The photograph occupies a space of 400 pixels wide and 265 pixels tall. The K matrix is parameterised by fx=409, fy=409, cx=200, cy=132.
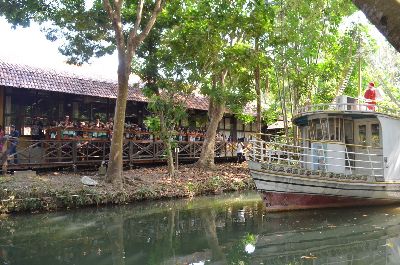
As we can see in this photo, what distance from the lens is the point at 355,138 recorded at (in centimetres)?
1283

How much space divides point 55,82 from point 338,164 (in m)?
11.2

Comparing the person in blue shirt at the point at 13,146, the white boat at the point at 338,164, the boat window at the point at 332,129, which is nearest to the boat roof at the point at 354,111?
the white boat at the point at 338,164

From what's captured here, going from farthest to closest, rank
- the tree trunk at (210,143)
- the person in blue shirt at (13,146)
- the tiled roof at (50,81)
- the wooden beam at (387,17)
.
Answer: the tree trunk at (210,143) → the tiled roof at (50,81) → the person in blue shirt at (13,146) → the wooden beam at (387,17)

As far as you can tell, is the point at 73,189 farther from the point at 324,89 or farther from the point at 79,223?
the point at 324,89

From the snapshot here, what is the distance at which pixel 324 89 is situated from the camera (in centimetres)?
2130

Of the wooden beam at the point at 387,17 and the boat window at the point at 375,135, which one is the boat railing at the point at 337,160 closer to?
the boat window at the point at 375,135

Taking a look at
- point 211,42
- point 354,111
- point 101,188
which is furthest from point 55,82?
point 354,111

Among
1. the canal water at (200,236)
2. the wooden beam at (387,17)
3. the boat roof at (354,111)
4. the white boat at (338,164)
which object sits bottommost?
the canal water at (200,236)

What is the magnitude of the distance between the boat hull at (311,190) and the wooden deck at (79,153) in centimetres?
607

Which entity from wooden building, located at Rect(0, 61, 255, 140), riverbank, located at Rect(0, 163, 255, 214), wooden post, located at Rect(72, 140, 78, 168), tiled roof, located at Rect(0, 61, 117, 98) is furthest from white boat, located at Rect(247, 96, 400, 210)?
tiled roof, located at Rect(0, 61, 117, 98)

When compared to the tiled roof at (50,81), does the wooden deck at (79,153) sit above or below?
below

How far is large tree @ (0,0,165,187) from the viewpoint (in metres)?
11.7

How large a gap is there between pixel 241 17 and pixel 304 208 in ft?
23.2

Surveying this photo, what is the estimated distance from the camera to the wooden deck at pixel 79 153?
1418cm
